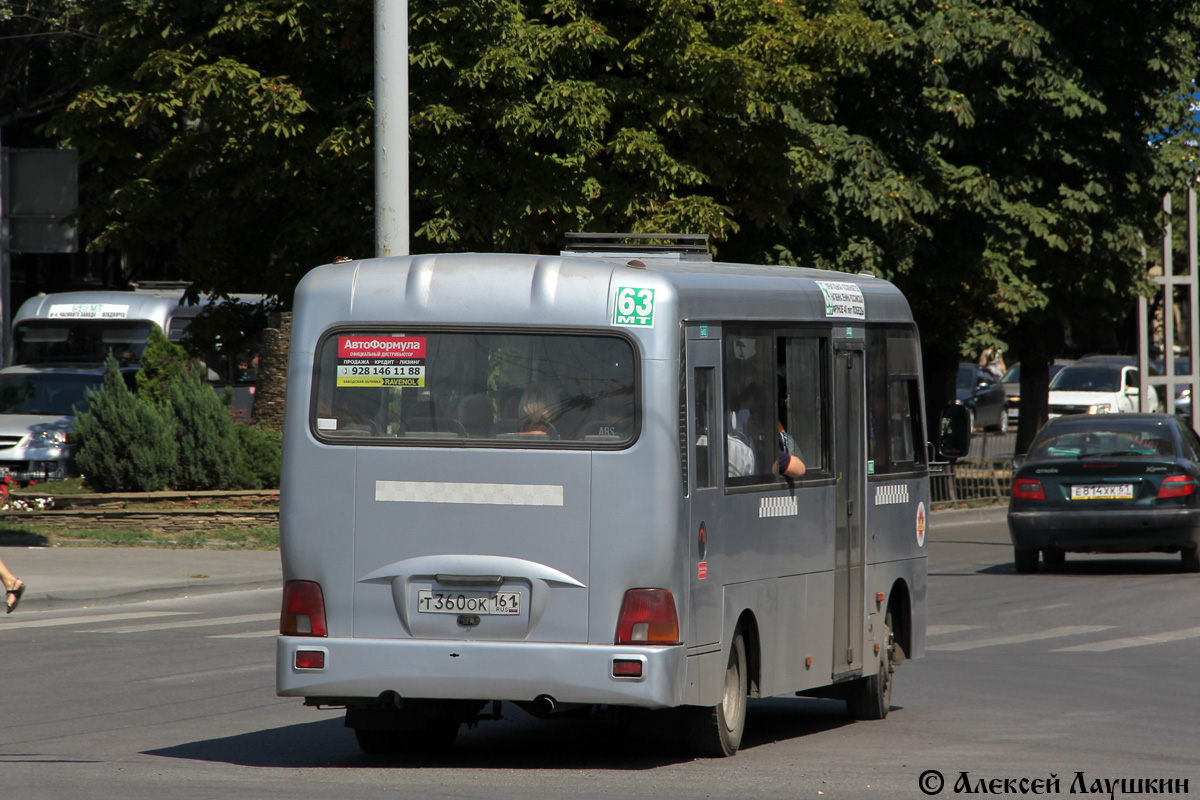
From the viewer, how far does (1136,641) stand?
13.5 meters

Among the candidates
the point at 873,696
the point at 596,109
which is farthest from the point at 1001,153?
the point at 873,696

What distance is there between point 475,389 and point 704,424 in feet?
3.53

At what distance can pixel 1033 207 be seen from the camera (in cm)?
2641

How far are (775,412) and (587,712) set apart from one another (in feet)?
5.95

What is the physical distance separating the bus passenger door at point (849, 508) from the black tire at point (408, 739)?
219 centimetres

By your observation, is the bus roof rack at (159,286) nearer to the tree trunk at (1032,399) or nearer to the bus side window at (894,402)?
the tree trunk at (1032,399)

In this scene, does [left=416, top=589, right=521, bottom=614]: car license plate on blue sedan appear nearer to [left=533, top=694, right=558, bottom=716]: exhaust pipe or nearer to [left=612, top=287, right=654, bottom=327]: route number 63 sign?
[left=533, top=694, right=558, bottom=716]: exhaust pipe

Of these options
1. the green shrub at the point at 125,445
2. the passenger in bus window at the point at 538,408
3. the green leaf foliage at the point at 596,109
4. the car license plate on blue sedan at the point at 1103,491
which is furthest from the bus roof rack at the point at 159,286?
the passenger in bus window at the point at 538,408

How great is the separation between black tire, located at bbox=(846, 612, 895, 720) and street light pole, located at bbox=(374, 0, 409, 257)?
713 centimetres

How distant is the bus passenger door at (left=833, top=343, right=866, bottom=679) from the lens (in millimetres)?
9547

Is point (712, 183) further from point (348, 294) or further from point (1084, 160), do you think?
point (348, 294)

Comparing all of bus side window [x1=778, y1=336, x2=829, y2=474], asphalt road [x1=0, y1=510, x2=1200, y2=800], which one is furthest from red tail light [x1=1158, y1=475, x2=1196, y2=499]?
bus side window [x1=778, y1=336, x2=829, y2=474]

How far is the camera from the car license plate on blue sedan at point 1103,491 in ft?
59.3

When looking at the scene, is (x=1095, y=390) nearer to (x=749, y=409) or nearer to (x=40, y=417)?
(x=40, y=417)
